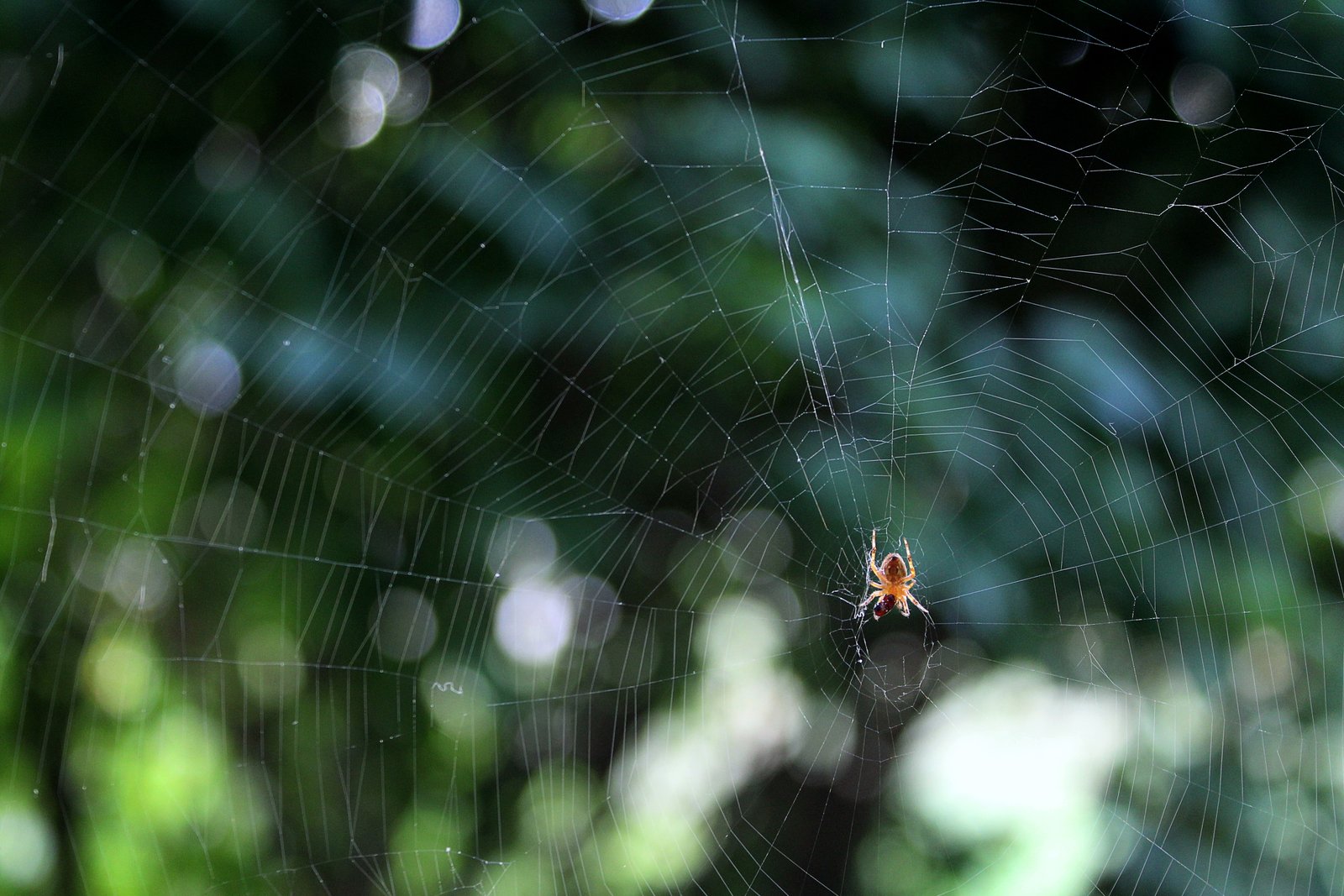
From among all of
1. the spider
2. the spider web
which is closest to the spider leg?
the spider

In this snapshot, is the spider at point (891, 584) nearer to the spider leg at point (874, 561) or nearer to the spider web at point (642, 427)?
the spider leg at point (874, 561)

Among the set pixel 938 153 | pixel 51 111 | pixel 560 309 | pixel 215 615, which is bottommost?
pixel 215 615

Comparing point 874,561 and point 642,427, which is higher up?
point 642,427

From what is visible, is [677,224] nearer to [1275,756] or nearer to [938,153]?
[938,153]

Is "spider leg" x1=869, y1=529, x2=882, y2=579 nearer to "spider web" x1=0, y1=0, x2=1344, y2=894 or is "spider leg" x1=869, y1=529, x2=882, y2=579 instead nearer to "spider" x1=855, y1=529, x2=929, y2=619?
"spider" x1=855, y1=529, x2=929, y2=619

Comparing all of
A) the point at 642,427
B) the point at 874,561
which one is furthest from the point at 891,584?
the point at 642,427

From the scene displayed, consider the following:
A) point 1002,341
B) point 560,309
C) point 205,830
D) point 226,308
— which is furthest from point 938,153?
point 205,830

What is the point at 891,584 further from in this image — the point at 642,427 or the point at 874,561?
the point at 642,427
